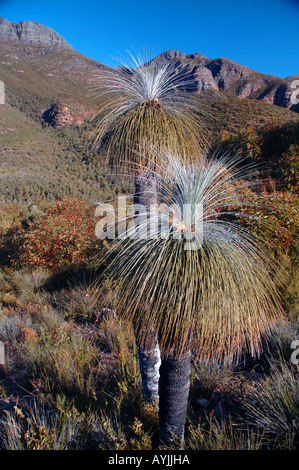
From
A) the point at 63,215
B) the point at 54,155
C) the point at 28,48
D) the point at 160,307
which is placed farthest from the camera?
the point at 28,48

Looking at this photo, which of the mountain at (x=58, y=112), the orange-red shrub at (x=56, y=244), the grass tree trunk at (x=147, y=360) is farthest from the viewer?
the mountain at (x=58, y=112)

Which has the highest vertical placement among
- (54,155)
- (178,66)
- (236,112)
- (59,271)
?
(236,112)

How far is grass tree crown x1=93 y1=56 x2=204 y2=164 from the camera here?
316 cm

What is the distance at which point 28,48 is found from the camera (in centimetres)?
3975

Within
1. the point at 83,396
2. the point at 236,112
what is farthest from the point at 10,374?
the point at 236,112

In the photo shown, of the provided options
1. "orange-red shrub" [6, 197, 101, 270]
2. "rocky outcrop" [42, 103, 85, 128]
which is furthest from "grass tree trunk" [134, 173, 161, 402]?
"rocky outcrop" [42, 103, 85, 128]

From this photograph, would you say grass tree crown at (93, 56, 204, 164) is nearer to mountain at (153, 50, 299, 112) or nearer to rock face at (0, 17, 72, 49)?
mountain at (153, 50, 299, 112)

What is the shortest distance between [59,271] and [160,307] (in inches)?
270

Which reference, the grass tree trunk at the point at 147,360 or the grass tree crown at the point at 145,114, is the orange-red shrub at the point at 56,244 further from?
the grass tree crown at the point at 145,114

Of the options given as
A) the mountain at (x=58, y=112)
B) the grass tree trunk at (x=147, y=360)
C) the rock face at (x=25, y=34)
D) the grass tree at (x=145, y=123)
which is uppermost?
the rock face at (x=25, y=34)

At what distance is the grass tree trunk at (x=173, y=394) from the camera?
8.05 ft

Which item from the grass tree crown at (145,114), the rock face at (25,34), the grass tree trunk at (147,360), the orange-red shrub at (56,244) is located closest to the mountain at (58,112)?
the rock face at (25,34)

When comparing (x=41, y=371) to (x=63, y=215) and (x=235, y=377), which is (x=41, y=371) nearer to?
(x=235, y=377)

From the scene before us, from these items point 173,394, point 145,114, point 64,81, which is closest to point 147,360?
point 173,394
